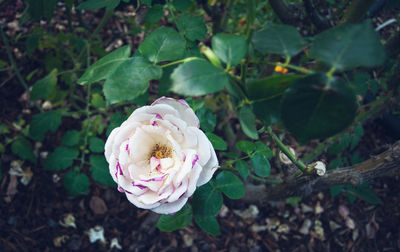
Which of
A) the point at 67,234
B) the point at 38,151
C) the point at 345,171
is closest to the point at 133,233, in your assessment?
the point at 67,234

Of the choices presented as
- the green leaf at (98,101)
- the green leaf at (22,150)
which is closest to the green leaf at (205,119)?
the green leaf at (98,101)

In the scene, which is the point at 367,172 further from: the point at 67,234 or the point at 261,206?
the point at 67,234

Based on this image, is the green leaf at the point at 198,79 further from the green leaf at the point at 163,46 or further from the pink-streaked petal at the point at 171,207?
the pink-streaked petal at the point at 171,207

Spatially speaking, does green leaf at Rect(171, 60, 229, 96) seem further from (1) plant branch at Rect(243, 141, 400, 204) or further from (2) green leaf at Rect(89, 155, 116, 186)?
(2) green leaf at Rect(89, 155, 116, 186)

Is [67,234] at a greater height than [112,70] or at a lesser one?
lesser

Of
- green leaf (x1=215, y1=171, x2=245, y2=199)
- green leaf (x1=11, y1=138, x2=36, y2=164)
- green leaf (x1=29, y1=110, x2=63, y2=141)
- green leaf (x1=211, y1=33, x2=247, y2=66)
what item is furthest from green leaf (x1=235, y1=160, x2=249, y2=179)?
green leaf (x1=11, y1=138, x2=36, y2=164)

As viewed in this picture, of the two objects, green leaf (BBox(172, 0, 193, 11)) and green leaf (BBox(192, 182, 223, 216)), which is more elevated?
green leaf (BBox(172, 0, 193, 11))
